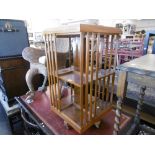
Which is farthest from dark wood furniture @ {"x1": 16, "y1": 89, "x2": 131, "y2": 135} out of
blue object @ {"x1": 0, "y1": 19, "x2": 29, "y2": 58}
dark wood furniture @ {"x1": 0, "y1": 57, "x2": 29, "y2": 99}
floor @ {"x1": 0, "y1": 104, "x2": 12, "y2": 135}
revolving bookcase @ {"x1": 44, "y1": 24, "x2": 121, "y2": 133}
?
blue object @ {"x1": 0, "y1": 19, "x2": 29, "y2": 58}

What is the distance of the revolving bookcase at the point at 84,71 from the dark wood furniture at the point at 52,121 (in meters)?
0.07

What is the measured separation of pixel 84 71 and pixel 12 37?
1205mm

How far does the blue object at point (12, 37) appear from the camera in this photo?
1558 millimetres

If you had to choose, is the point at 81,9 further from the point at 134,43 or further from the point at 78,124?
the point at 134,43

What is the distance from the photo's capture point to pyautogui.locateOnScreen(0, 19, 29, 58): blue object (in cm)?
156

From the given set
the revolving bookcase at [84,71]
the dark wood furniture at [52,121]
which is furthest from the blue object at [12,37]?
the revolving bookcase at [84,71]

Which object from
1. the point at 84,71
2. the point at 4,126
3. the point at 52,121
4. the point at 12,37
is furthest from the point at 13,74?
the point at 84,71

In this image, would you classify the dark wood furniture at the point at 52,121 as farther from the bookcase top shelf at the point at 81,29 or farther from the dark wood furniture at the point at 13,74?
the bookcase top shelf at the point at 81,29

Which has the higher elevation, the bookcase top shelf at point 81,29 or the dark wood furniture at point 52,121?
the bookcase top shelf at point 81,29

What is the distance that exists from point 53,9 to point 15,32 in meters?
1.05

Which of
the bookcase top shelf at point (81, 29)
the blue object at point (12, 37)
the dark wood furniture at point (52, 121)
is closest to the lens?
the bookcase top shelf at point (81, 29)

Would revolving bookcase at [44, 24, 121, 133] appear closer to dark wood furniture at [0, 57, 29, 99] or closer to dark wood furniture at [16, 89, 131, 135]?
dark wood furniture at [16, 89, 131, 135]
